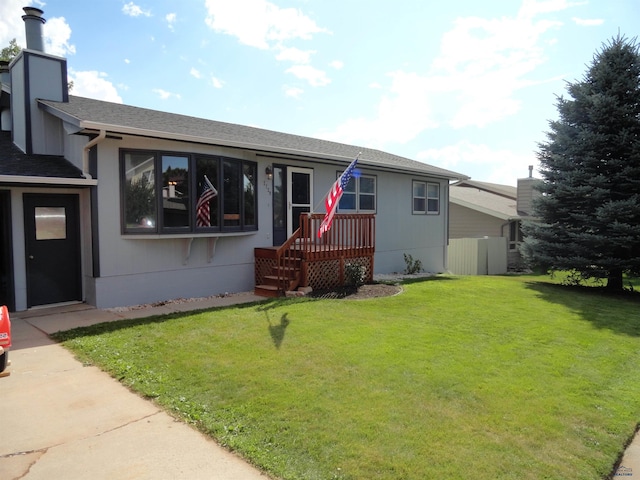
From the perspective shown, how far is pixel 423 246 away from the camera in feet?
47.4

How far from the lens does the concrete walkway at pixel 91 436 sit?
2.74 meters

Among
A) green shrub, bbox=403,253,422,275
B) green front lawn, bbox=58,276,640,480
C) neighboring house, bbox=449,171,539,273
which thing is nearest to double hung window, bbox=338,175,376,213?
green shrub, bbox=403,253,422,275

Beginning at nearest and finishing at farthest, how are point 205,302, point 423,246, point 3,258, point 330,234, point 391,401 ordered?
point 391,401 < point 3,258 < point 205,302 < point 330,234 < point 423,246

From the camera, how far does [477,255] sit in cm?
1753

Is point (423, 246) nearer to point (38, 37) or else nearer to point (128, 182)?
point (128, 182)

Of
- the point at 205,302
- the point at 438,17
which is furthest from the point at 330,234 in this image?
the point at 438,17

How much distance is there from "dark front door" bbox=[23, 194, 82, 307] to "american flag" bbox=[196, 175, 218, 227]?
2043 mm

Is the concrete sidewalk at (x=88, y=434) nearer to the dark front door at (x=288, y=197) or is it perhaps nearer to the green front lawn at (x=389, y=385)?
the green front lawn at (x=389, y=385)

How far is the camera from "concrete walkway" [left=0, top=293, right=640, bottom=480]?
8.99 feet

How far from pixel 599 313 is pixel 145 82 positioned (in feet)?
38.6

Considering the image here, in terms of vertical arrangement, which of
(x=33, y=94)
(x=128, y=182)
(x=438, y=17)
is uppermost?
(x=438, y=17)

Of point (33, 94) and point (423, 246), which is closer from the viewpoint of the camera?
point (33, 94)

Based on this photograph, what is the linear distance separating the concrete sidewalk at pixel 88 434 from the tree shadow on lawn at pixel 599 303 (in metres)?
6.87

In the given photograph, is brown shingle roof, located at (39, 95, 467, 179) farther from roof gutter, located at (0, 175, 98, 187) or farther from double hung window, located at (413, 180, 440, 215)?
double hung window, located at (413, 180, 440, 215)
